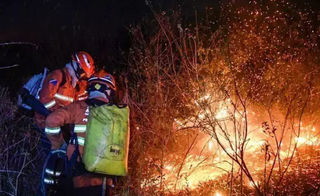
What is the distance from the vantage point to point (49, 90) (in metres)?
5.42

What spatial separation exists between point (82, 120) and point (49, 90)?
1.31 m

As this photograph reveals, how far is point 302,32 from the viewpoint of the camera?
9281mm

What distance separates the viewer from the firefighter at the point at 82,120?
4.37m

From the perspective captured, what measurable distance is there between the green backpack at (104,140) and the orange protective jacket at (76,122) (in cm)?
26

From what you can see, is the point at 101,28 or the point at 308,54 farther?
the point at 101,28

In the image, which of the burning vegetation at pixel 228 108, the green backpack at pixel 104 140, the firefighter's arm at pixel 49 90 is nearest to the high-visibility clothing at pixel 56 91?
the firefighter's arm at pixel 49 90

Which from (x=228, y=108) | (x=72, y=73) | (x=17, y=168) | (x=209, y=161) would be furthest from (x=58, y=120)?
(x=228, y=108)

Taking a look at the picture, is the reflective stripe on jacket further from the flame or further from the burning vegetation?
the flame

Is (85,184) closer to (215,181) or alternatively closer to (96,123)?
(96,123)

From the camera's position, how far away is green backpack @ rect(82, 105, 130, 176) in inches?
164

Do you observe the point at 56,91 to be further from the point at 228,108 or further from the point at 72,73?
the point at 228,108

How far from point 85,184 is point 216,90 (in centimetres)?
356

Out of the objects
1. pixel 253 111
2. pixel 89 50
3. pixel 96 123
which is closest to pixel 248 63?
pixel 253 111

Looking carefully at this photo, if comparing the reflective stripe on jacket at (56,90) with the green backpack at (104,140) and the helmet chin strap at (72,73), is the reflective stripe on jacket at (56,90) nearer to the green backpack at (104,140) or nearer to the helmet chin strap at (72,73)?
the helmet chin strap at (72,73)
